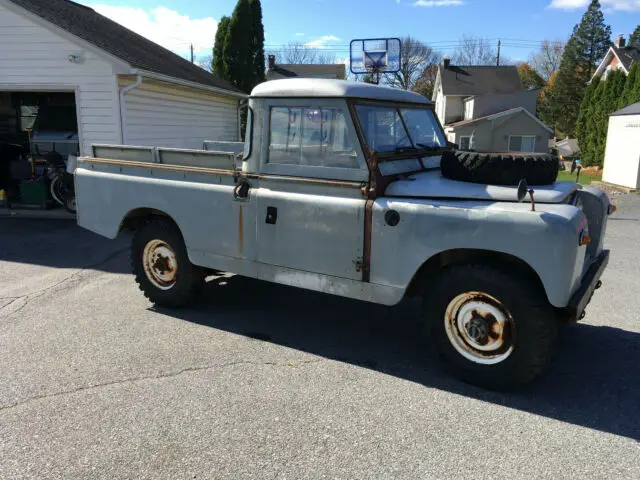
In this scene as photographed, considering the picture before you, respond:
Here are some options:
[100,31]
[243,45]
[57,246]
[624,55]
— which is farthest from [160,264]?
[624,55]

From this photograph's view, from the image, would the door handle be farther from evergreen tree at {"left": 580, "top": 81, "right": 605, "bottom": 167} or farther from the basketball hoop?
evergreen tree at {"left": 580, "top": 81, "right": 605, "bottom": 167}

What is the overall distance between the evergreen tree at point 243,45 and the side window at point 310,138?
2176 cm

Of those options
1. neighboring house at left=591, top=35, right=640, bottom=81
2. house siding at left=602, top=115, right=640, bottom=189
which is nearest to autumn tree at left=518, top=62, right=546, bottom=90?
neighboring house at left=591, top=35, right=640, bottom=81

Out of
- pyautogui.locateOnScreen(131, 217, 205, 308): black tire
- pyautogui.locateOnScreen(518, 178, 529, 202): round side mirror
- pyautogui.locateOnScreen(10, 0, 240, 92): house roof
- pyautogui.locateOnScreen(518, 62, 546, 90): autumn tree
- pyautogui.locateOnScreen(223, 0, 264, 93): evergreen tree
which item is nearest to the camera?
pyautogui.locateOnScreen(518, 178, 529, 202): round side mirror

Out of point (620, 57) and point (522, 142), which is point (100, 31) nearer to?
point (522, 142)

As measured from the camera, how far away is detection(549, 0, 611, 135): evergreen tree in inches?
1923

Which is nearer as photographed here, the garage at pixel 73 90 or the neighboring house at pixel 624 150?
the garage at pixel 73 90

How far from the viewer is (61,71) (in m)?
10.9

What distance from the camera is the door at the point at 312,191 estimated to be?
417cm

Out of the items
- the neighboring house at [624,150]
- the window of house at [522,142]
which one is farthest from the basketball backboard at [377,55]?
the window of house at [522,142]

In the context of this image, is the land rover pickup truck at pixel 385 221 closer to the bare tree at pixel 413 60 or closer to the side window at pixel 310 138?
the side window at pixel 310 138

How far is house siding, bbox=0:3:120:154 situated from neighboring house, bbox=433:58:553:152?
24832 millimetres

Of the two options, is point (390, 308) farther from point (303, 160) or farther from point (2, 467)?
point (2, 467)

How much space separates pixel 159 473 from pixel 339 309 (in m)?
2.94
